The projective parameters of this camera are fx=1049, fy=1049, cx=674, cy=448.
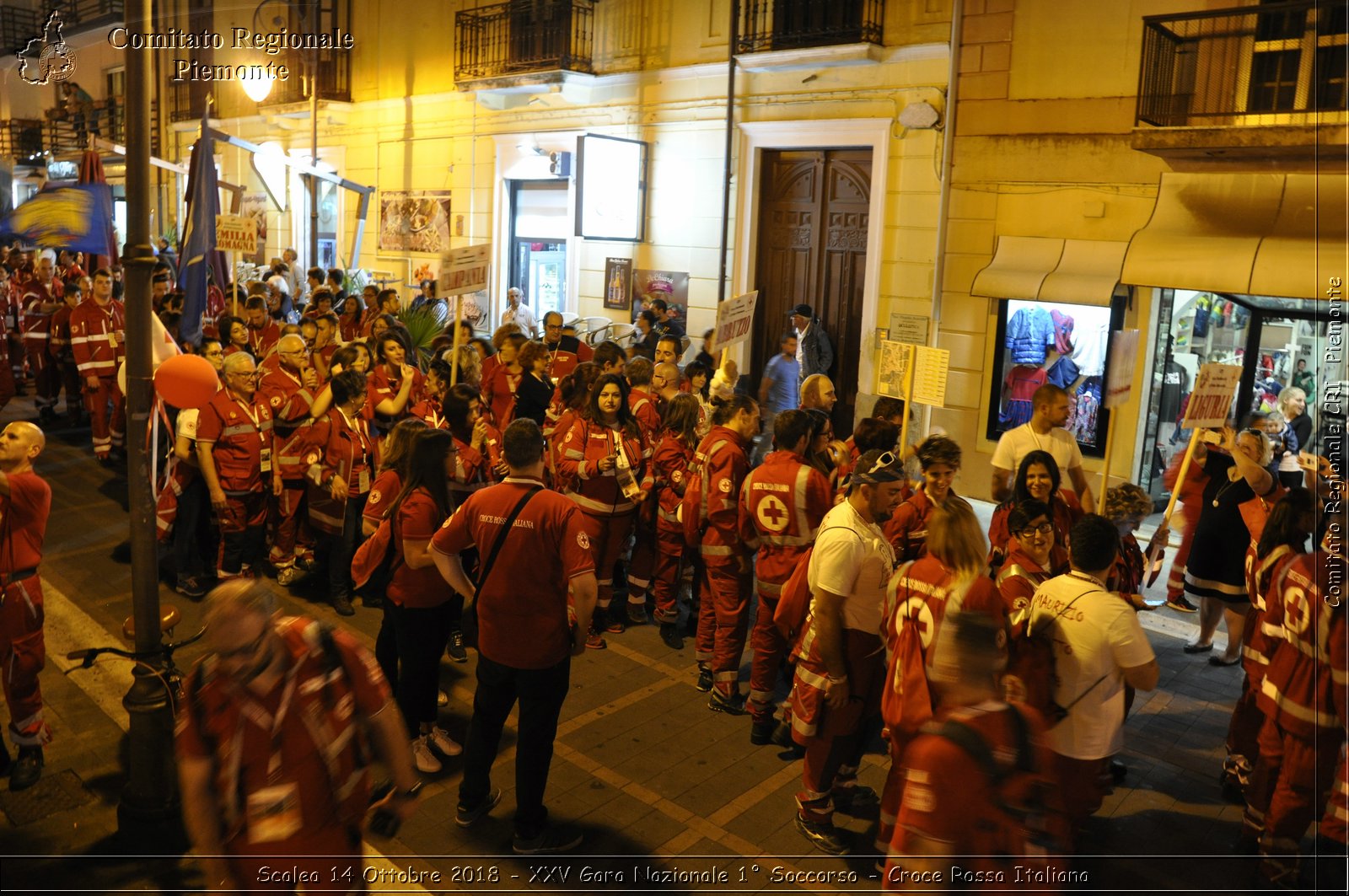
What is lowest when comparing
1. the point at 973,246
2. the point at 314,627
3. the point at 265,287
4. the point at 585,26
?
the point at 314,627

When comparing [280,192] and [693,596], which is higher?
[280,192]

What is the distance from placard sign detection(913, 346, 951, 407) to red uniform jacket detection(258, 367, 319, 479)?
4680 mm

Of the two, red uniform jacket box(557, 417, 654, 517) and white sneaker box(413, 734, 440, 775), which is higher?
red uniform jacket box(557, 417, 654, 517)

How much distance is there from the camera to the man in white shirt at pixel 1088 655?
4.34 meters

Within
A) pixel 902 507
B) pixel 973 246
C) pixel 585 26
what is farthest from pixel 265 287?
pixel 902 507

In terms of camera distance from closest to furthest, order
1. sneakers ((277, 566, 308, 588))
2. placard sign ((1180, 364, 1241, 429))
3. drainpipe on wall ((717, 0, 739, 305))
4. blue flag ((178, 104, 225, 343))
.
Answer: placard sign ((1180, 364, 1241, 429)), sneakers ((277, 566, 308, 588)), blue flag ((178, 104, 225, 343)), drainpipe on wall ((717, 0, 739, 305))

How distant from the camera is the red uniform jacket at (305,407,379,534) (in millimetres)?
7828

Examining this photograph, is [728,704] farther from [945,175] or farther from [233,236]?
[233,236]

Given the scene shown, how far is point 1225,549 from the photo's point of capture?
7.28 metres

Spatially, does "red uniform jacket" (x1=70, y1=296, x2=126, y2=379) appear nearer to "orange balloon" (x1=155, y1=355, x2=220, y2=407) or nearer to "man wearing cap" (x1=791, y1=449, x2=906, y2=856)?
"orange balloon" (x1=155, y1=355, x2=220, y2=407)

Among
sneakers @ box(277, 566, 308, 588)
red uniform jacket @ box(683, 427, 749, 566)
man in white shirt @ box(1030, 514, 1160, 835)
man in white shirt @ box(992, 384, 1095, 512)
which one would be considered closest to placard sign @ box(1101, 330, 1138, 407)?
man in white shirt @ box(992, 384, 1095, 512)

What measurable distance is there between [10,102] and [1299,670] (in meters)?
41.9

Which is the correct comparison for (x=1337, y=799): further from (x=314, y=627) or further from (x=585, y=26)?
(x=585, y=26)

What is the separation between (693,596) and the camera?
331 inches
